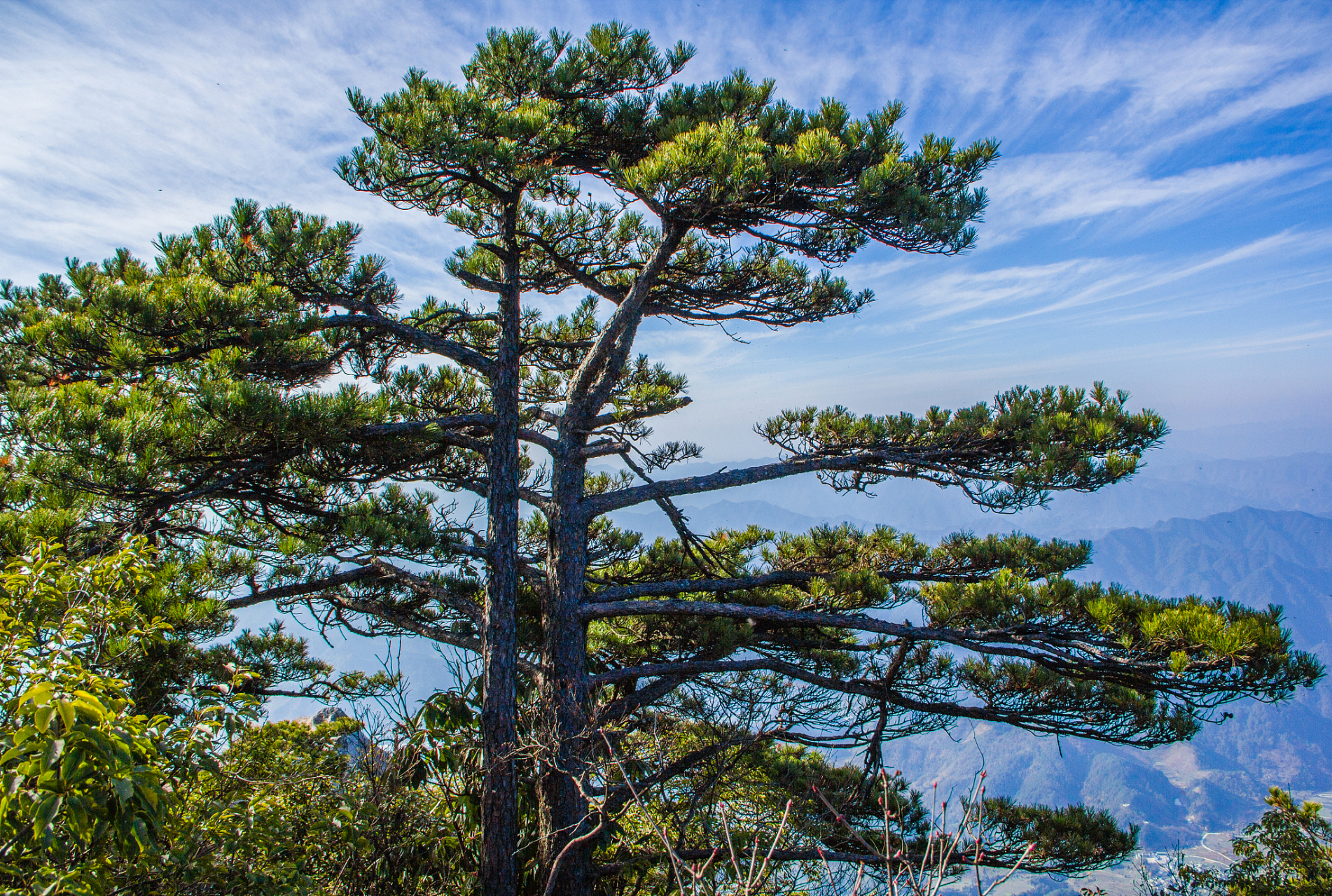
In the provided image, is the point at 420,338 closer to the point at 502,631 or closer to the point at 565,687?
the point at 502,631

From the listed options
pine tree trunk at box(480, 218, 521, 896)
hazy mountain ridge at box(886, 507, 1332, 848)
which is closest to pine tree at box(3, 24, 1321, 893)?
pine tree trunk at box(480, 218, 521, 896)

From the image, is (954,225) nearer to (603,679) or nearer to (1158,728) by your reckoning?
(1158,728)

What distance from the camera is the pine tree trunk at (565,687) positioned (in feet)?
13.9

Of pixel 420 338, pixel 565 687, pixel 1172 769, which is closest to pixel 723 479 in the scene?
pixel 565 687

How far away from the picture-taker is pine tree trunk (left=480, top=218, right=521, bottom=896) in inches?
156

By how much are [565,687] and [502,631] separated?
669mm

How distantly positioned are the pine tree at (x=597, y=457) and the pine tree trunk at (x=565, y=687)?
0.03 metres

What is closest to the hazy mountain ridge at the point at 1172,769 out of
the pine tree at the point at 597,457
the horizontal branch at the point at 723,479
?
the pine tree at the point at 597,457

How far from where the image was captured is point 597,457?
16.5ft

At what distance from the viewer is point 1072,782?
14150cm

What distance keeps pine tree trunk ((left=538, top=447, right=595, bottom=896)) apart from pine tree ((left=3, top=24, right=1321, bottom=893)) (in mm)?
28

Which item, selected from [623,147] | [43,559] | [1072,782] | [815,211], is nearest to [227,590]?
[43,559]

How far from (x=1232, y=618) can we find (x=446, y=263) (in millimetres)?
6113

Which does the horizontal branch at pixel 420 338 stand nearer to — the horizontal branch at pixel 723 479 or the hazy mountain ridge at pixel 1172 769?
the horizontal branch at pixel 723 479
